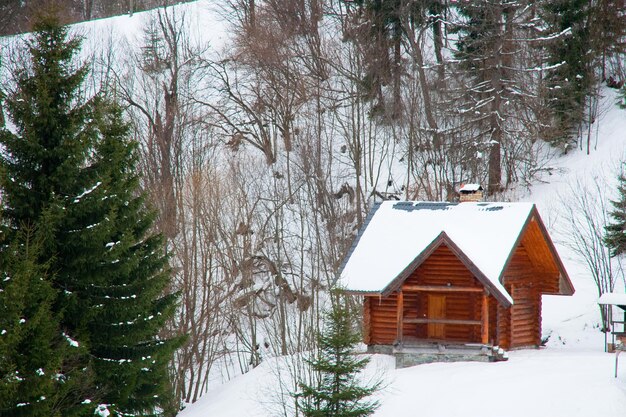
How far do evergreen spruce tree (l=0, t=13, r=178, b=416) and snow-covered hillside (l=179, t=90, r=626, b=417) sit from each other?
320cm

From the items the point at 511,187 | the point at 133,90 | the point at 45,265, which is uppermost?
the point at 133,90

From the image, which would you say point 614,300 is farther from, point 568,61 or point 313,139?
point 313,139

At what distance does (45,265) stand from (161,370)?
430cm

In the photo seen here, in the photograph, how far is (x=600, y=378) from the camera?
18781 millimetres

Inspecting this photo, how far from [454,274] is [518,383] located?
170 inches

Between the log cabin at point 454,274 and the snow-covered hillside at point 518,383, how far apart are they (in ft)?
3.70

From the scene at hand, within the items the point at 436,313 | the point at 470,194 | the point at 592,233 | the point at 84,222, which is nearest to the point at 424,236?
the point at 436,313

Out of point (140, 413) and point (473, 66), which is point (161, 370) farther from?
point (473, 66)

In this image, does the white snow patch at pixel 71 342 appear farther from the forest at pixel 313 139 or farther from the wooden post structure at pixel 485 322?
the wooden post structure at pixel 485 322

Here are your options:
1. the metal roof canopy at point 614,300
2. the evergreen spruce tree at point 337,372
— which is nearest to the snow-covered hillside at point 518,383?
the metal roof canopy at point 614,300

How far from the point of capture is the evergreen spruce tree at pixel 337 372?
15008 mm

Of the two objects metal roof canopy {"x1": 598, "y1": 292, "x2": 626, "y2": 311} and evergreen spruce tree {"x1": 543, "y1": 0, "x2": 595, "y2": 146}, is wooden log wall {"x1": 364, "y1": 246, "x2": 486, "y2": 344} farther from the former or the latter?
evergreen spruce tree {"x1": 543, "y1": 0, "x2": 595, "y2": 146}

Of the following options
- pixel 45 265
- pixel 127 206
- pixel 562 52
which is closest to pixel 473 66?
pixel 562 52

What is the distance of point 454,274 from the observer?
22.5 metres
